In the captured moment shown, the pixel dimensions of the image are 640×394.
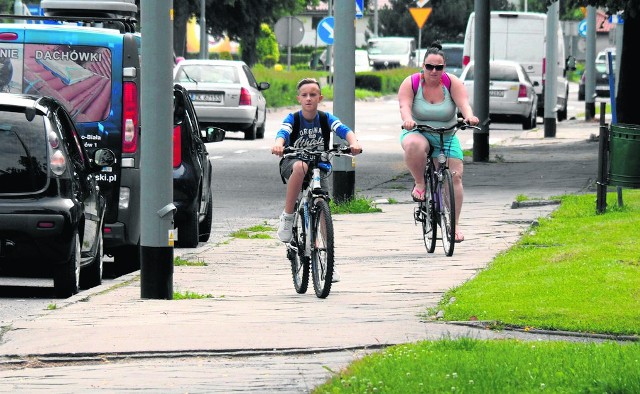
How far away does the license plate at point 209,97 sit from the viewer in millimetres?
33844

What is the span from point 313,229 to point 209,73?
23.8 meters

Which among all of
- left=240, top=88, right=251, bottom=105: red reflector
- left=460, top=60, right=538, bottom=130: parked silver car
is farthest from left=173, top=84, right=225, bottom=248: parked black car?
left=460, top=60, right=538, bottom=130: parked silver car

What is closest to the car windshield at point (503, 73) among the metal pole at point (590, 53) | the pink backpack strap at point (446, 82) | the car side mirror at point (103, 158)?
the metal pole at point (590, 53)

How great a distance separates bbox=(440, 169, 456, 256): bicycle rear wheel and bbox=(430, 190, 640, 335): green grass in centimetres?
49

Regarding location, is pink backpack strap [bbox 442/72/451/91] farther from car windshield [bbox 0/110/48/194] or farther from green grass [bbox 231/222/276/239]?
car windshield [bbox 0/110/48/194]

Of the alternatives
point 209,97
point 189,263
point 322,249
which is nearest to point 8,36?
point 189,263

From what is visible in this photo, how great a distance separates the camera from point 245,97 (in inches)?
1351

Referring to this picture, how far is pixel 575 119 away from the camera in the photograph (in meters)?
47.8

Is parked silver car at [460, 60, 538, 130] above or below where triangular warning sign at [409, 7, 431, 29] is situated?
below

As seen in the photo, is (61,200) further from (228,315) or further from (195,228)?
(195,228)

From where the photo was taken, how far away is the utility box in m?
15.8

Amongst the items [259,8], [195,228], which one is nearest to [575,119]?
[259,8]

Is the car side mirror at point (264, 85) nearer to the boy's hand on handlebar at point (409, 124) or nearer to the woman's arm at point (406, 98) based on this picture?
the woman's arm at point (406, 98)

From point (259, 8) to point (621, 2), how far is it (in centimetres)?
3406
